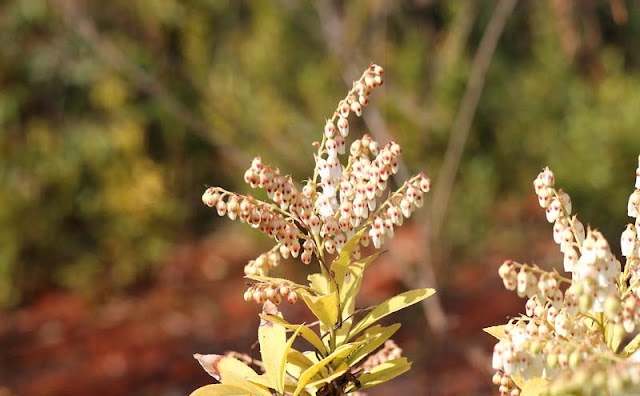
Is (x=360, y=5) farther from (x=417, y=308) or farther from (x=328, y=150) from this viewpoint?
(x=328, y=150)

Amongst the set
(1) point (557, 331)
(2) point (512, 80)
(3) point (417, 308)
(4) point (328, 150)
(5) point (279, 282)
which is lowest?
(1) point (557, 331)

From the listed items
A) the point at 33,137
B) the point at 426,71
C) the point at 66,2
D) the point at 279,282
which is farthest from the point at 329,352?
the point at 33,137

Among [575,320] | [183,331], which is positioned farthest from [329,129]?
[183,331]

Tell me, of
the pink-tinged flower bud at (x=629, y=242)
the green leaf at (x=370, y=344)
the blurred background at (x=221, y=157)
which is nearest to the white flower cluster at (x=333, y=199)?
the green leaf at (x=370, y=344)

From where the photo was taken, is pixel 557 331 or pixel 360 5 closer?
pixel 557 331

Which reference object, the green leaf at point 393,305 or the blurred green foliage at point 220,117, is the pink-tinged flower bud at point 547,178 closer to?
the green leaf at point 393,305

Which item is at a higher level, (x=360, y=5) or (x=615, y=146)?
(x=360, y=5)

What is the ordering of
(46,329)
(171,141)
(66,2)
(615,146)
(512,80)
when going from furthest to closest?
(171,141), (512,80), (46,329), (615,146), (66,2)

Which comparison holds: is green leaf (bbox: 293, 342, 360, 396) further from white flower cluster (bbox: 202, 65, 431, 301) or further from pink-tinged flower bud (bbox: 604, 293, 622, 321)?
pink-tinged flower bud (bbox: 604, 293, 622, 321)
